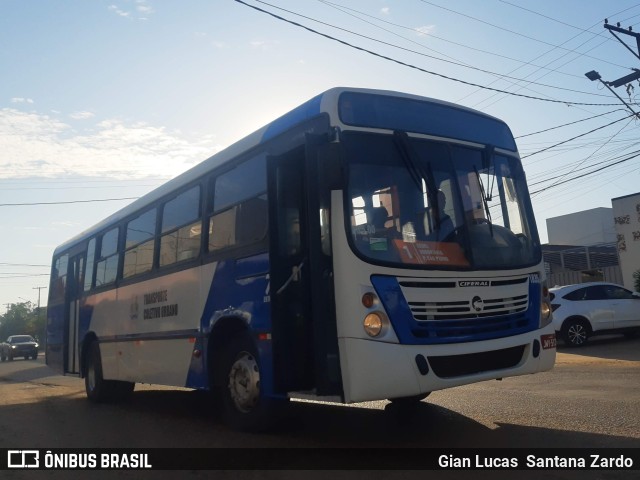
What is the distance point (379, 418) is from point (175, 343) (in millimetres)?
2853

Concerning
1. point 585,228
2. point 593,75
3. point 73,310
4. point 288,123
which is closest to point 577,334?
point 593,75

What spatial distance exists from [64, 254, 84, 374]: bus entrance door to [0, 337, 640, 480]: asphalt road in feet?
4.77

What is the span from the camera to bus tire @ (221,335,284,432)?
264 inches

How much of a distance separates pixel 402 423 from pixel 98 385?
21.4ft

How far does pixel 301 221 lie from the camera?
6406mm

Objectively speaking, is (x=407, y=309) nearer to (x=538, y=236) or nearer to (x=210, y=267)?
(x=538, y=236)

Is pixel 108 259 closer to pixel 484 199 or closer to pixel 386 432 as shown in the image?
pixel 386 432

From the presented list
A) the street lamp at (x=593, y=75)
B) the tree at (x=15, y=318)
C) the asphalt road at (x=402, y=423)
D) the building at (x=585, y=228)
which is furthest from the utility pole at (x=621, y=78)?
the tree at (x=15, y=318)

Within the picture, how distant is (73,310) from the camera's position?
1327 cm

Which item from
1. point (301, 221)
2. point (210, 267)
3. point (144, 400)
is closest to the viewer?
point (301, 221)

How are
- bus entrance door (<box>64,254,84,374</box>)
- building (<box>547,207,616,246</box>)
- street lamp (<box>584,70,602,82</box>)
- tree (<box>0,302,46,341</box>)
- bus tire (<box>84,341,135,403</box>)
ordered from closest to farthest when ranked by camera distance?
1. bus tire (<box>84,341,135,403</box>)
2. bus entrance door (<box>64,254,84,374</box>)
3. street lamp (<box>584,70,602,82</box>)
4. building (<box>547,207,616,246</box>)
5. tree (<box>0,302,46,341</box>)

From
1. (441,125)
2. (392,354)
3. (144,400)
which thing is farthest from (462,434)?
(144,400)

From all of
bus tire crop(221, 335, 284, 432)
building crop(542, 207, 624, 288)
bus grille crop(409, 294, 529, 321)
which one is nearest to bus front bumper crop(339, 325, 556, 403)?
bus grille crop(409, 294, 529, 321)

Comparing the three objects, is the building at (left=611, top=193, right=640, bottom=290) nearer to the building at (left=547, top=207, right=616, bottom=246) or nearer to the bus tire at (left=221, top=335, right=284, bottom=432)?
the bus tire at (left=221, top=335, right=284, bottom=432)
